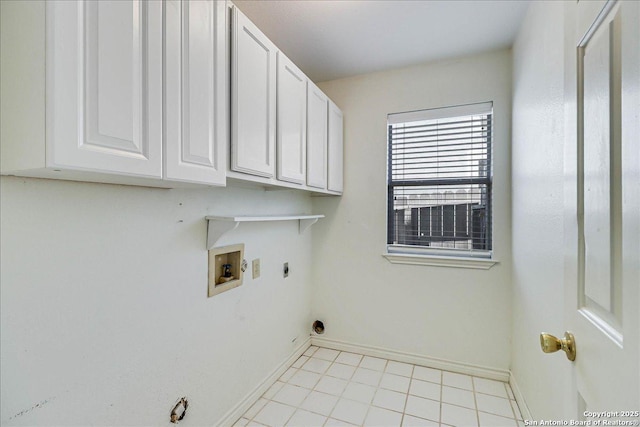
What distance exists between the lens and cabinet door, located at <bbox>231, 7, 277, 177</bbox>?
1348 millimetres

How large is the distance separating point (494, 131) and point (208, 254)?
2185mm

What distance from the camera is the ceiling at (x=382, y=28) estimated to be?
1.75 metres

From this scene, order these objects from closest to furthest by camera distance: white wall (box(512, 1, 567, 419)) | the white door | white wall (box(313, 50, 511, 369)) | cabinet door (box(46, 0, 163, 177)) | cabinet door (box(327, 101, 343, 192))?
the white door
cabinet door (box(46, 0, 163, 177))
white wall (box(512, 1, 567, 419))
white wall (box(313, 50, 511, 369))
cabinet door (box(327, 101, 343, 192))

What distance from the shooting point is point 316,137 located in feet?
7.08

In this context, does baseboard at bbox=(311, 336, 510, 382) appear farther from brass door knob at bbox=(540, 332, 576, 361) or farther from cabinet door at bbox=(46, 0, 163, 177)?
cabinet door at bbox=(46, 0, 163, 177)

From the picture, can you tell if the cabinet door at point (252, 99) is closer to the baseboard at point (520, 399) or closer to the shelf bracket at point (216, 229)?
the shelf bracket at point (216, 229)

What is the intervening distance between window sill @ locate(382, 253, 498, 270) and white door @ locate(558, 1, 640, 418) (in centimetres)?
158

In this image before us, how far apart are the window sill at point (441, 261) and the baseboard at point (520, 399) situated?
0.79 m

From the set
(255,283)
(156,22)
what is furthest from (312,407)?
(156,22)

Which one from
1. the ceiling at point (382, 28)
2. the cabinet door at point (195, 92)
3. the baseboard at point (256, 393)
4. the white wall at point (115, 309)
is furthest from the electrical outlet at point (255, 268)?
the ceiling at point (382, 28)

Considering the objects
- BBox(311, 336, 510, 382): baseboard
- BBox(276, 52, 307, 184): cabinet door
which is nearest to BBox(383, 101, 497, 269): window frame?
BBox(311, 336, 510, 382): baseboard

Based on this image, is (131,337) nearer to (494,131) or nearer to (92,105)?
(92,105)

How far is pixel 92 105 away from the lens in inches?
30.6

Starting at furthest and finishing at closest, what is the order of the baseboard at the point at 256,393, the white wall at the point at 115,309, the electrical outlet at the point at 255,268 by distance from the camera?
1. the electrical outlet at the point at 255,268
2. the baseboard at the point at 256,393
3. the white wall at the point at 115,309
